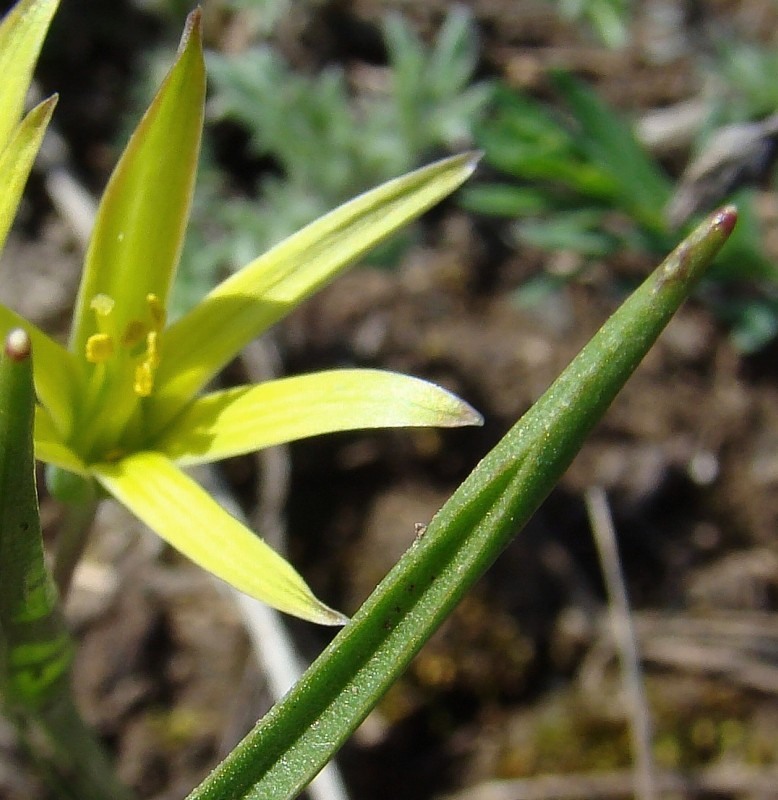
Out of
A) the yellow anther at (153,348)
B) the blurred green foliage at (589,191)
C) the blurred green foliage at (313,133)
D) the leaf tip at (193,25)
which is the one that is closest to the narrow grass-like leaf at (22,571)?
the yellow anther at (153,348)

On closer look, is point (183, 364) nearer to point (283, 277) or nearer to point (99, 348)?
point (99, 348)

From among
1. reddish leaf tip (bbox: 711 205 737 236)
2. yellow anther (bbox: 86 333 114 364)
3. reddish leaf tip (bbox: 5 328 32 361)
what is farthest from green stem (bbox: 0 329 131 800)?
reddish leaf tip (bbox: 711 205 737 236)

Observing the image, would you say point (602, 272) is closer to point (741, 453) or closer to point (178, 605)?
point (741, 453)

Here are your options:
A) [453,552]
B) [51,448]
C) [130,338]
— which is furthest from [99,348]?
[453,552]

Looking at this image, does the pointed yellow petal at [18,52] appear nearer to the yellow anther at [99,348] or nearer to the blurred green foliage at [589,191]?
the yellow anther at [99,348]

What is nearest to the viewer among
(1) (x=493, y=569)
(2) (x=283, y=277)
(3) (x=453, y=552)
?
(3) (x=453, y=552)

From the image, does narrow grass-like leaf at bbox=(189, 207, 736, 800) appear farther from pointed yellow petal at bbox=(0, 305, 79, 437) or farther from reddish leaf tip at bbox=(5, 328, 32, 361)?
pointed yellow petal at bbox=(0, 305, 79, 437)
